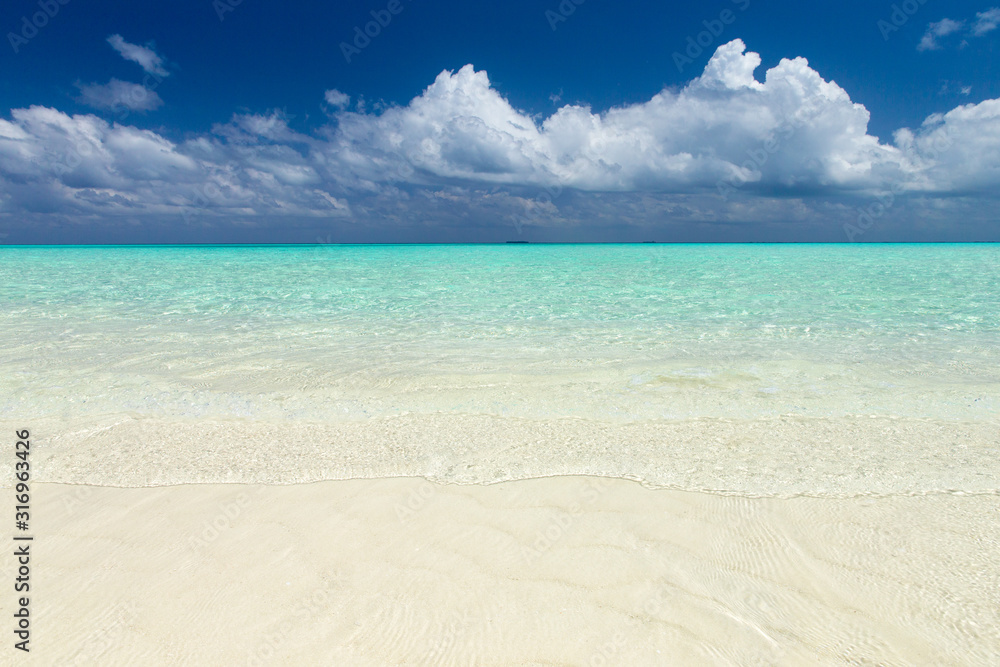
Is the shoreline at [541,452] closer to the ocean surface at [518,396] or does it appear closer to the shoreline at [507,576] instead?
the ocean surface at [518,396]

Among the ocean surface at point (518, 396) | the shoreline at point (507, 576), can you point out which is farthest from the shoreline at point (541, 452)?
the shoreline at point (507, 576)

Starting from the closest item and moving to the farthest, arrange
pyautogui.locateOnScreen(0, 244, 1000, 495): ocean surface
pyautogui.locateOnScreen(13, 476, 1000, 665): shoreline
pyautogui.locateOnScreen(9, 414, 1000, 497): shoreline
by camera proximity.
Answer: pyautogui.locateOnScreen(13, 476, 1000, 665): shoreline
pyautogui.locateOnScreen(9, 414, 1000, 497): shoreline
pyautogui.locateOnScreen(0, 244, 1000, 495): ocean surface

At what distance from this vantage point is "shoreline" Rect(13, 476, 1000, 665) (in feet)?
6.45

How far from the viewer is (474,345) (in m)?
7.38

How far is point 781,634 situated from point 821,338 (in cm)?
713

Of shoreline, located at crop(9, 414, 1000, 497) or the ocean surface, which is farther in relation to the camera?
the ocean surface

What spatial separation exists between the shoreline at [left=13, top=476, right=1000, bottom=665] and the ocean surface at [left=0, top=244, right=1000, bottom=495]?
35 cm

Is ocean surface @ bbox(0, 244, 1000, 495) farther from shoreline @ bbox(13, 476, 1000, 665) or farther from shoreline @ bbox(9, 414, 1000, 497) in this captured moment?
shoreline @ bbox(13, 476, 1000, 665)

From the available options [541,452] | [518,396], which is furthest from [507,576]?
[518,396]

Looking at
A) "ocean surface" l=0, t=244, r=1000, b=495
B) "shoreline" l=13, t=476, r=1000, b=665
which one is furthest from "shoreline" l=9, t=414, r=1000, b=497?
"shoreline" l=13, t=476, r=1000, b=665

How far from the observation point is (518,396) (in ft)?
16.5

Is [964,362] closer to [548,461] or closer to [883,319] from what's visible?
[883,319]

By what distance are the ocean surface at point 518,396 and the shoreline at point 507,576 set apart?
13.8 inches

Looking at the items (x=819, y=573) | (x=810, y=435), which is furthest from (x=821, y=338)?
(x=819, y=573)
